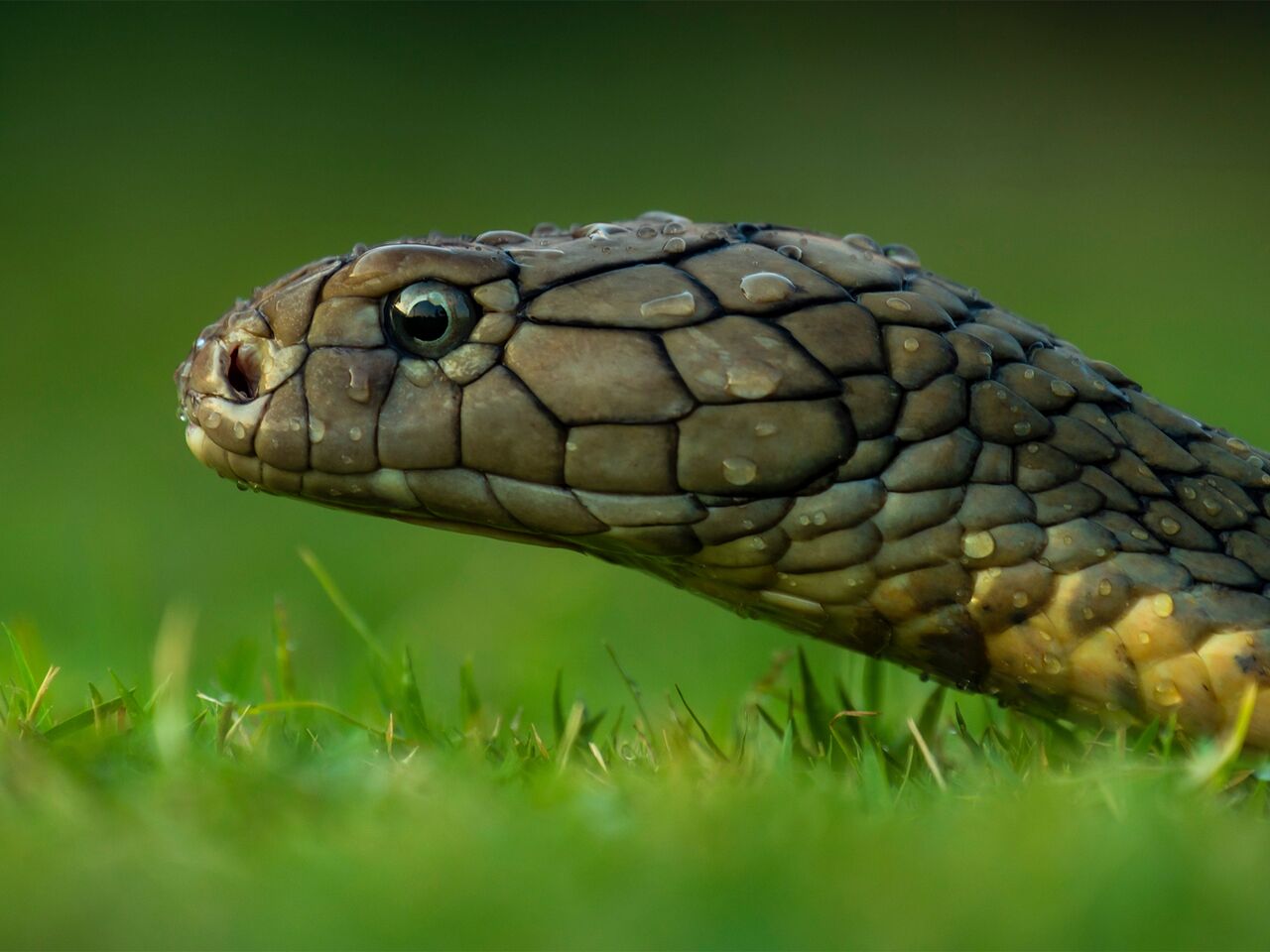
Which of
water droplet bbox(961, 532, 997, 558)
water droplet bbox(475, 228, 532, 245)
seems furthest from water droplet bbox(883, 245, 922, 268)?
water droplet bbox(475, 228, 532, 245)

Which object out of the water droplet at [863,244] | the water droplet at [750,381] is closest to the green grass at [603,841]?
the water droplet at [750,381]

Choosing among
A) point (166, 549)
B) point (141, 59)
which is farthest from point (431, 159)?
point (166, 549)

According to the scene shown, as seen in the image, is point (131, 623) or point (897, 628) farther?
point (131, 623)

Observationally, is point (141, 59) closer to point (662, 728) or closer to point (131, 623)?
point (131, 623)

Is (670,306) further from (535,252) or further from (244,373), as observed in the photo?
(244,373)

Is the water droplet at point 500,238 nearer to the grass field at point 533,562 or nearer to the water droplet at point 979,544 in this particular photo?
the grass field at point 533,562
